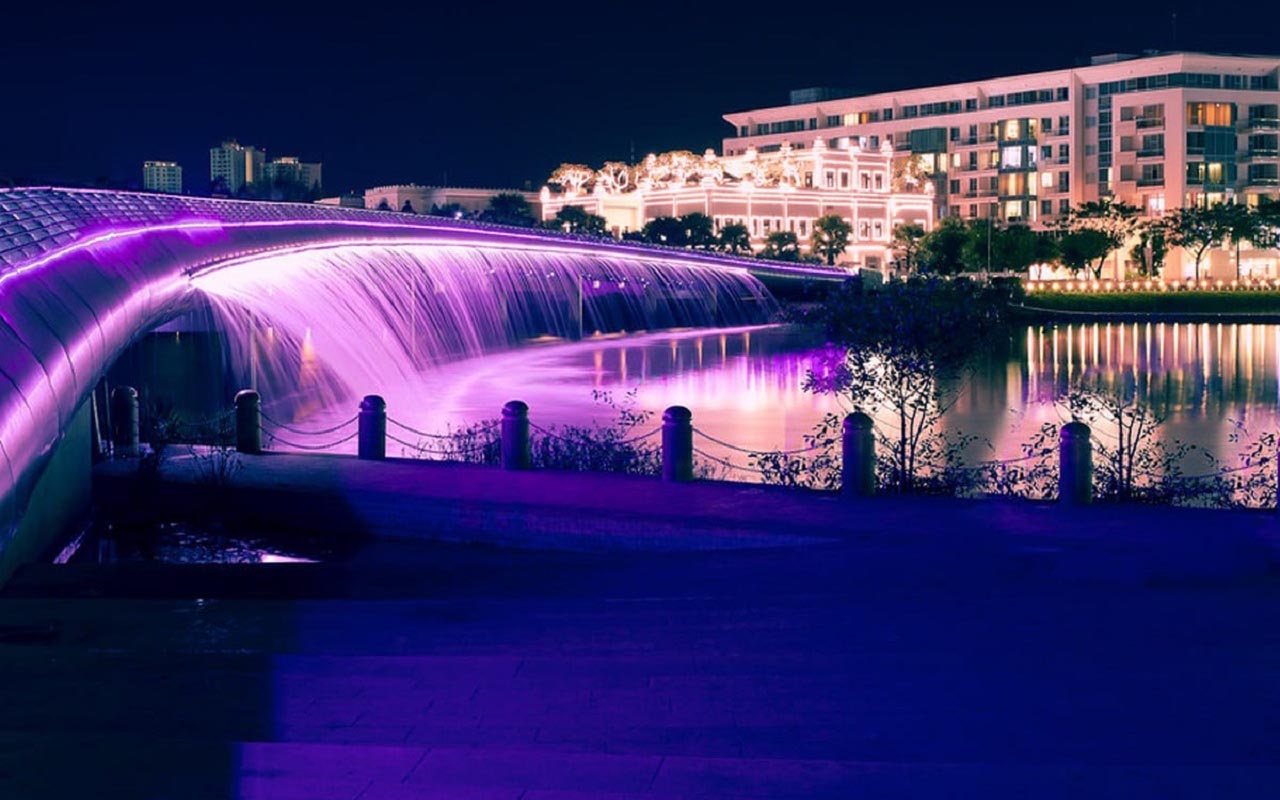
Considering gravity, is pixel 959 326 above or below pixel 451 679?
above

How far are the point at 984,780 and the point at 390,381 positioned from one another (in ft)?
97.0

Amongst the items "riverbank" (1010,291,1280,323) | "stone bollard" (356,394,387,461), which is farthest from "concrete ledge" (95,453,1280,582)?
"riverbank" (1010,291,1280,323)

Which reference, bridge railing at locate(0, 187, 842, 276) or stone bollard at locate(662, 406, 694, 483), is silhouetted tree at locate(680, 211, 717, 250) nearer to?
bridge railing at locate(0, 187, 842, 276)

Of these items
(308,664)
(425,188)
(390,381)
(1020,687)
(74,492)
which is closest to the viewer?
(1020,687)

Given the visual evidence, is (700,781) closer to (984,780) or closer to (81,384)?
(984,780)

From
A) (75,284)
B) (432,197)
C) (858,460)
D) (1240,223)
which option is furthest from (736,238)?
(75,284)

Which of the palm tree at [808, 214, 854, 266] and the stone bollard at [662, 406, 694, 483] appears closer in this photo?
the stone bollard at [662, 406, 694, 483]

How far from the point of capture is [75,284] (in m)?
10.7

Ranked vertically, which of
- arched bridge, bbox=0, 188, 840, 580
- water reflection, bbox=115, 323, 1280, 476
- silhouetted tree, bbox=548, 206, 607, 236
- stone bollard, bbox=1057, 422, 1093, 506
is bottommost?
water reflection, bbox=115, 323, 1280, 476

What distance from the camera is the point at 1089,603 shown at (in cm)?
898

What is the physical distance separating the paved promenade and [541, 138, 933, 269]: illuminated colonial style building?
105814mm

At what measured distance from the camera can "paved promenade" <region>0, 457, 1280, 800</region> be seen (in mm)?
5969

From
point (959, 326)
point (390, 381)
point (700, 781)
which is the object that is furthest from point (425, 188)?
point (700, 781)

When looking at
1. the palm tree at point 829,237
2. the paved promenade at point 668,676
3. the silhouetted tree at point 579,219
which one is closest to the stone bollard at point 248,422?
the paved promenade at point 668,676
